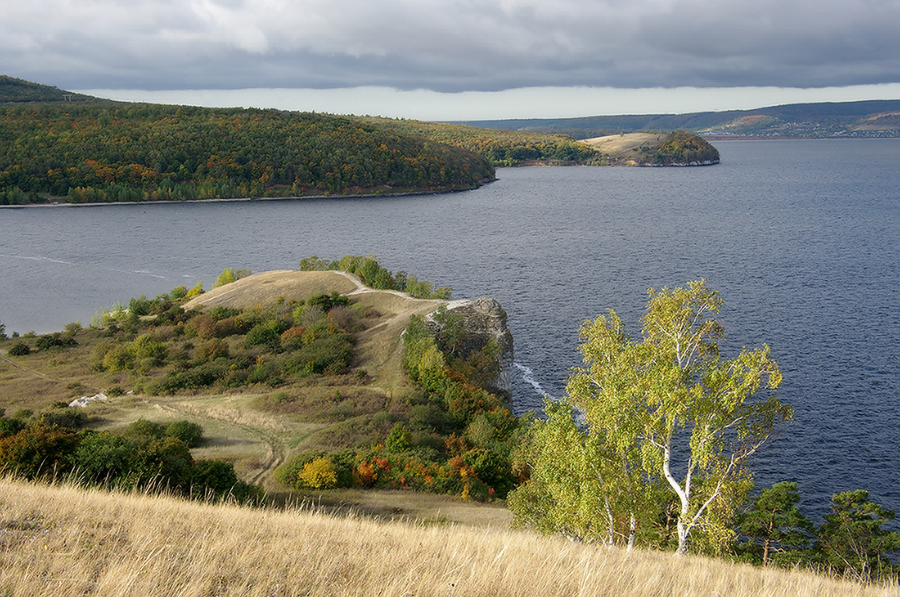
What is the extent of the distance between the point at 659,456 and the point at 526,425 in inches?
877

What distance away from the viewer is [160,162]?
174250mm

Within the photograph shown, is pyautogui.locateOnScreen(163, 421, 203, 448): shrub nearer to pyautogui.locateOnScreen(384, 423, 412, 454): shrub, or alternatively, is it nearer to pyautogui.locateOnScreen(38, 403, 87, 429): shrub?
pyautogui.locateOnScreen(38, 403, 87, 429): shrub

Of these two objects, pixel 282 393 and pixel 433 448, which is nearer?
pixel 433 448

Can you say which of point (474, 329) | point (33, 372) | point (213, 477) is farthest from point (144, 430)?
point (474, 329)

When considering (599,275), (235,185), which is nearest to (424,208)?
(235,185)

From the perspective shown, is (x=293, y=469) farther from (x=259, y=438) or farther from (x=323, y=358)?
(x=323, y=358)

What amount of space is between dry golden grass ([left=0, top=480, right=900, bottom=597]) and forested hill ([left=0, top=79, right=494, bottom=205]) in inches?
6699

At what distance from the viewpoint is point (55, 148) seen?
547ft

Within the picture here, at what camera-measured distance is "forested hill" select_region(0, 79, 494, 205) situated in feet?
528

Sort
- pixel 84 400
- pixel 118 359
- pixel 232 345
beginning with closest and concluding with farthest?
pixel 84 400 < pixel 118 359 < pixel 232 345

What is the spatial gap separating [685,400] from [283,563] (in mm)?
11763

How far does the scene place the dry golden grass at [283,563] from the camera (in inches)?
319

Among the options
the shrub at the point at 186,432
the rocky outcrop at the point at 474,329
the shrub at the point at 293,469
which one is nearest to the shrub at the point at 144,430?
the shrub at the point at 186,432

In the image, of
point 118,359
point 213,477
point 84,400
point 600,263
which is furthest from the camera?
point 600,263
